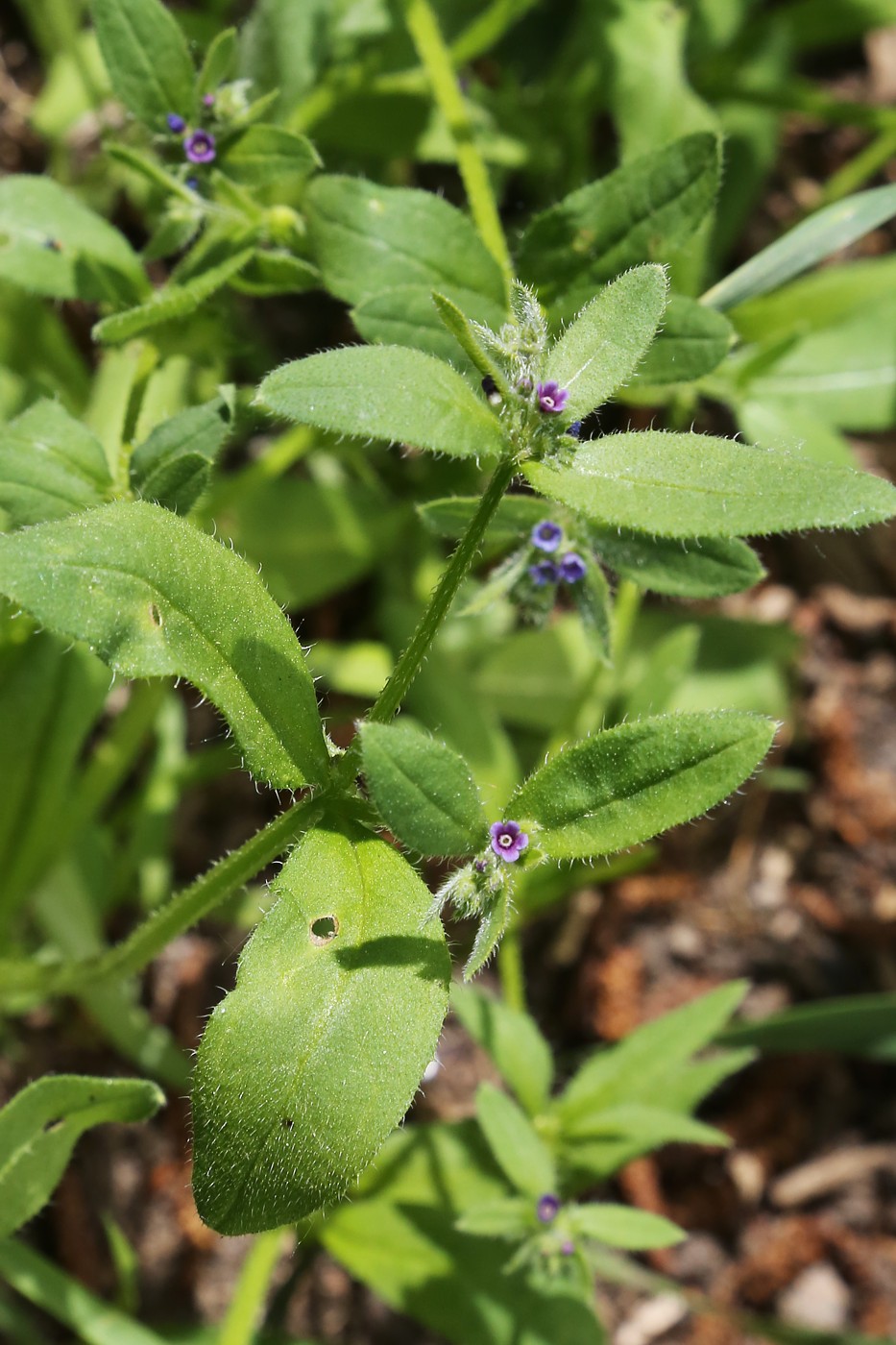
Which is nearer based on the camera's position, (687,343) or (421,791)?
(421,791)

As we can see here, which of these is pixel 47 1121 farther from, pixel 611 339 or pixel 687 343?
pixel 687 343

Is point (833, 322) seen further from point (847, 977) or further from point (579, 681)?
point (847, 977)

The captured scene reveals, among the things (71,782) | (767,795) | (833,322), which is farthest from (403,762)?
(767,795)

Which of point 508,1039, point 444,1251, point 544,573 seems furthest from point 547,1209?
point 544,573

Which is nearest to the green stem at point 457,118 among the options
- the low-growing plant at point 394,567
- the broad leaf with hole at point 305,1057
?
the low-growing plant at point 394,567

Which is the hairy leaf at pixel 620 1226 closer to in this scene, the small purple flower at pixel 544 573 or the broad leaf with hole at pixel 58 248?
the small purple flower at pixel 544 573

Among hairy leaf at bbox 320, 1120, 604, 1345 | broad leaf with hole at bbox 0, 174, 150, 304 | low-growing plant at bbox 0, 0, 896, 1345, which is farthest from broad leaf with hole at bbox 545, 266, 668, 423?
hairy leaf at bbox 320, 1120, 604, 1345
